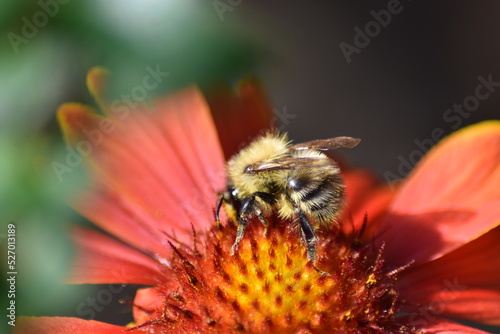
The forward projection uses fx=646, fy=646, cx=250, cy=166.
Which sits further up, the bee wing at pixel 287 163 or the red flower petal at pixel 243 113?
the red flower petal at pixel 243 113

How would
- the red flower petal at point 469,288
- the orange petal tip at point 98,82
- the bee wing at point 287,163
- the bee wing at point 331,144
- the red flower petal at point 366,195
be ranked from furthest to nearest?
the red flower petal at point 366,195 → the red flower petal at point 469,288 → the bee wing at point 331,144 → the bee wing at point 287,163 → the orange petal tip at point 98,82

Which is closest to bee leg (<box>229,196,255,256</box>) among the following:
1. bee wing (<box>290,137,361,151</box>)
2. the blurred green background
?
bee wing (<box>290,137,361,151</box>)

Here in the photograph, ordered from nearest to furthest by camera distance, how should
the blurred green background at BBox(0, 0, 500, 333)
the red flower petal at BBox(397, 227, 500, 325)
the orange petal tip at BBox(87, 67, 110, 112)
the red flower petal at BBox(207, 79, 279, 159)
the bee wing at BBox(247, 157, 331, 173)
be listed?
1. the blurred green background at BBox(0, 0, 500, 333)
2. the orange petal tip at BBox(87, 67, 110, 112)
3. the bee wing at BBox(247, 157, 331, 173)
4. the red flower petal at BBox(397, 227, 500, 325)
5. the red flower petal at BBox(207, 79, 279, 159)

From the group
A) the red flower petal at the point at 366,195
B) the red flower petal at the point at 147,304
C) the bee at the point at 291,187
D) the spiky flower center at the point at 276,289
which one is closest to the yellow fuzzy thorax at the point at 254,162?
the bee at the point at 291,187

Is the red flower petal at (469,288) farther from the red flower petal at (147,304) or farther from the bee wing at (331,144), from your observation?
the red flower petal at (147,304)

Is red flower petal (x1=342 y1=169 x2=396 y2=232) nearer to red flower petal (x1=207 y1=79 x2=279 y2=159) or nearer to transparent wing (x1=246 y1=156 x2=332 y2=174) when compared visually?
red flower petal (x1=207 y1=79 x2=279 y2=159)

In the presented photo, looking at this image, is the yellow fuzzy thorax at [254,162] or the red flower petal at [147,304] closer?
the yellow fuzzy thorax at [254,162]

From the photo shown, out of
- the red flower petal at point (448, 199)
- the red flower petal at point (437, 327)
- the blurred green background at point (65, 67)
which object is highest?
the blurred green background at point (65, 67)
